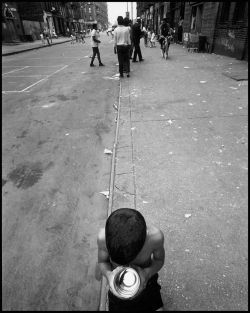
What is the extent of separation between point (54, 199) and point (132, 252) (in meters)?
2.20

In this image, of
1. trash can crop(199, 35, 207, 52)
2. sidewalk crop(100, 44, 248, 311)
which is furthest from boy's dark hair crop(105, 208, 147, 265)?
trash can crop(199, 35, 207, 52)

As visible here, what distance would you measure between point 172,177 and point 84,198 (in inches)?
50.9

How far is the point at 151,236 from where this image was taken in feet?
4.91

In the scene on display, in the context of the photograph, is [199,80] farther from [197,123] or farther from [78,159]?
[78,159]

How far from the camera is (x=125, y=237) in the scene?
125cm

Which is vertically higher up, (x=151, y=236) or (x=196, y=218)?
(x=151, y=236)

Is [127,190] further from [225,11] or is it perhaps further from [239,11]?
[225,11]

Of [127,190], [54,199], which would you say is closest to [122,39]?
[127,190]

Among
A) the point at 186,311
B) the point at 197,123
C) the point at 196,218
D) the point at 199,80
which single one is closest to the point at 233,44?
the point at 199,80

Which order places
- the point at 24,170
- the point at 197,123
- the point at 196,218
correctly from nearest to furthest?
1. the point at 196,218
2. the point at 24,170
3. the point at 197,123

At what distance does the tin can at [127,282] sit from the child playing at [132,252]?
24 millimetres

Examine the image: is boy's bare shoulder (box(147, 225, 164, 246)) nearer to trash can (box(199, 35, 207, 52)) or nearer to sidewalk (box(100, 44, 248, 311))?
sidewalk (box(100, 44, 248, 311))

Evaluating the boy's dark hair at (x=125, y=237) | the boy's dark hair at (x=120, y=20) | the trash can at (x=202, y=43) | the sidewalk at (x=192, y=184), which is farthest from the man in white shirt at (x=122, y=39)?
the boy's dark hair at (x=125, y=237)

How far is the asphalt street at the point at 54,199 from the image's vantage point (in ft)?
6.99
